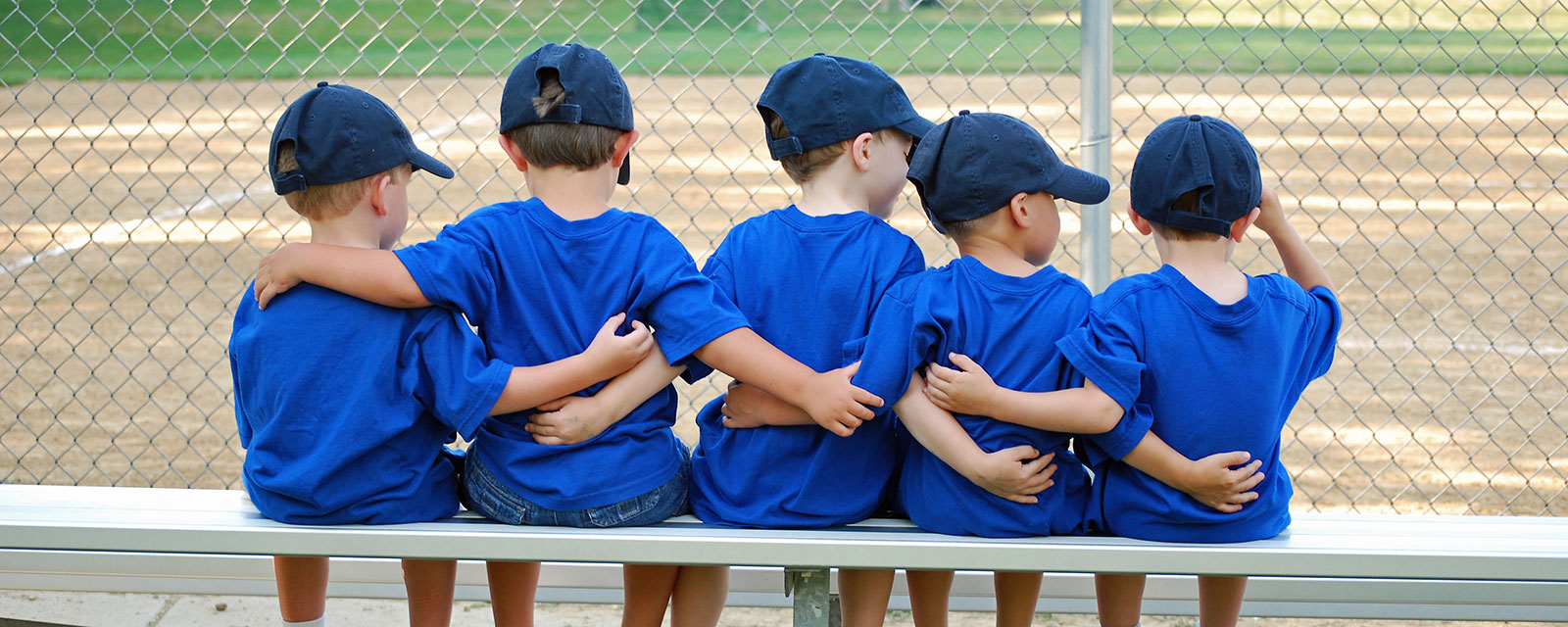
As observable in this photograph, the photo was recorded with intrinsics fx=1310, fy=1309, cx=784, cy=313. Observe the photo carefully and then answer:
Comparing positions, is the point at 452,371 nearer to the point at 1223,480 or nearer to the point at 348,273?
the point at 348,273

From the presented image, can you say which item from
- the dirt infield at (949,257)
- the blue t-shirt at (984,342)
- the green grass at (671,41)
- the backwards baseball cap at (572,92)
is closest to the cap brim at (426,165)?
the backwards baseball cap at (572,92)

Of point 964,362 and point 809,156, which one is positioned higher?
point 809,156

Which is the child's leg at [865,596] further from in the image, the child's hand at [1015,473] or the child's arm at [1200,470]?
the child's arm at [1200,470]

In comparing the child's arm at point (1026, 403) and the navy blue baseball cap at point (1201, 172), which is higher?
the navy blue baseball cap at point (1201, 172)

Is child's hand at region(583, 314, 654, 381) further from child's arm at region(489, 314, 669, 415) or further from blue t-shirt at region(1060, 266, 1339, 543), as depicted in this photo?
blue t-shirt at region(1060, 266, 1339, 543)

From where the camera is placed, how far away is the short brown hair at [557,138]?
204 centimetres

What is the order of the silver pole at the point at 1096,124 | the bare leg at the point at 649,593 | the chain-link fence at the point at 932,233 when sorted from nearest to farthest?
the bare leg at the point at 649,593 → the silver pole at the point at 1096,124 → the chain-link fence at the point at 932,233

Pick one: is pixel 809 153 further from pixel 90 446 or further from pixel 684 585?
pixel 90 446

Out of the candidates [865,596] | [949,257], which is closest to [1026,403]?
[865,596]

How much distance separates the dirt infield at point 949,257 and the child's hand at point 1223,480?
1589mm

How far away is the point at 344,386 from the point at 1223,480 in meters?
1.34

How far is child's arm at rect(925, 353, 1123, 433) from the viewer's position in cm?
192

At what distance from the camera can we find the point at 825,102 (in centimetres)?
211

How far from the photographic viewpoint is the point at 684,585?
223cm
